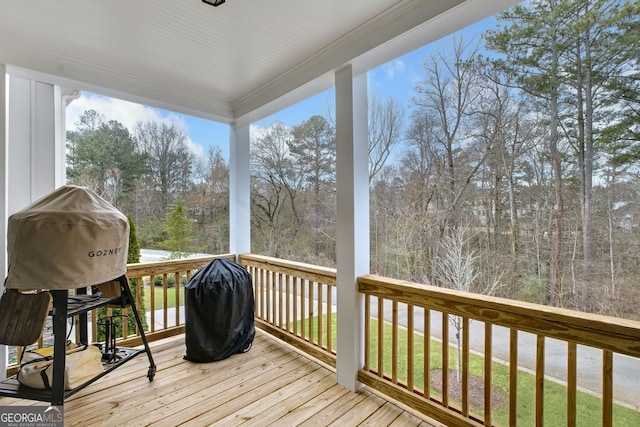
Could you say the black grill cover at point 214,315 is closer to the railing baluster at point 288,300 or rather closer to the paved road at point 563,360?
the railing baluster at point 288,300

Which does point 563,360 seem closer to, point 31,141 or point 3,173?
point 3,173

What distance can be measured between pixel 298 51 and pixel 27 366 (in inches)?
115

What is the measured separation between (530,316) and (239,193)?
3.22 metres

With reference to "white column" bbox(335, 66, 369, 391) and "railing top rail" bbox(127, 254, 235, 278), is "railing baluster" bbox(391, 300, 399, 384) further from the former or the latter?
"railing top rail" bbox(127, 254, 235, 278)

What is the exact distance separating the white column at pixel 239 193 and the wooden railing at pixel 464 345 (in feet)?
6.55

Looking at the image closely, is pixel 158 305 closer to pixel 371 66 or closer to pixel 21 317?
pixel 21 317

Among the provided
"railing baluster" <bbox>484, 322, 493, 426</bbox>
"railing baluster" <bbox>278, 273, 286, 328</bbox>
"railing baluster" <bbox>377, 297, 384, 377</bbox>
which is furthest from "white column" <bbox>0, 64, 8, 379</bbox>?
"railing baluster" <bbox>484, 322, 493, 426</bbox>

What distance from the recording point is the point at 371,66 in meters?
2.30

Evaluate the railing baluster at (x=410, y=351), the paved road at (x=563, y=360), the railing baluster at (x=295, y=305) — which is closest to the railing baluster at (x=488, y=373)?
the paved road at (x=563, y=360)

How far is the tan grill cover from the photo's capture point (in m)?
1.68

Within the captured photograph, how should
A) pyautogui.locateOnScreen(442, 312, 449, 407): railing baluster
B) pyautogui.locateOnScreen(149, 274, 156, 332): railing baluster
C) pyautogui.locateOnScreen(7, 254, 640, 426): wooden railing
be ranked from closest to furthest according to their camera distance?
pyautogui.locateOnScreen(7, 254, 640, 426): wooden railing
pyautogui.locateOnScreen(442, 312, 449, 407): railing baluster
pyautogui.locateOnScreen(149, 274, 156, 332): railing baluster

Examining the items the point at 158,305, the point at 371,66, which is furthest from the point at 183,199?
the point at 371,66

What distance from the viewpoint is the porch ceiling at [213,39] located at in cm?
187

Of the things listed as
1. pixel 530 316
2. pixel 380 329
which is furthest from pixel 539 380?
pixel 380 329
